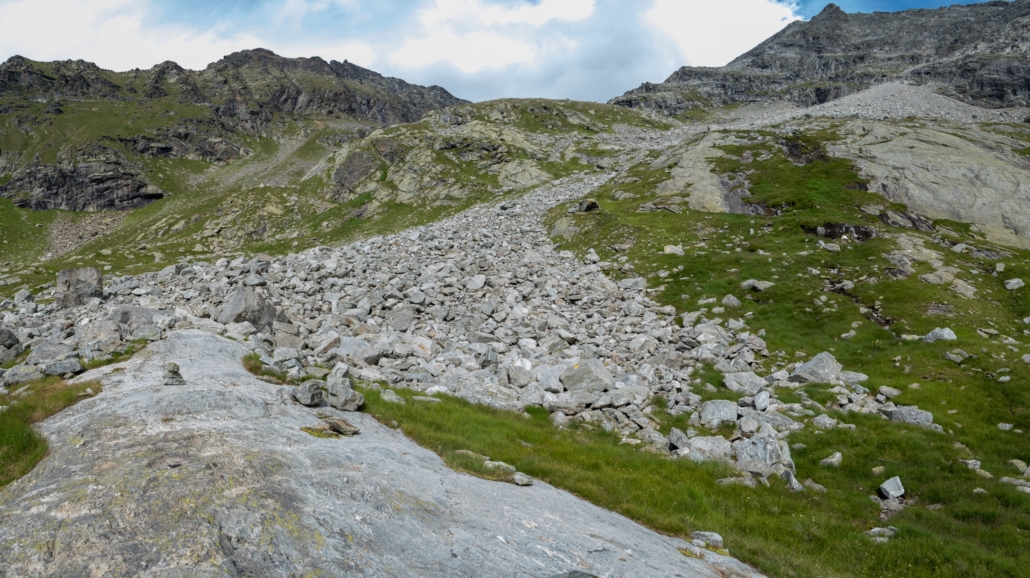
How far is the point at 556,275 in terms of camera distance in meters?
32.8

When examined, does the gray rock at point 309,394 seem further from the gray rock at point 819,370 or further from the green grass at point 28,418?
the gray rock at point 819,370

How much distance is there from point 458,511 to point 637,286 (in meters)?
25.5

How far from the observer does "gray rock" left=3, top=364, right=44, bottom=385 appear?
1267 centimetres

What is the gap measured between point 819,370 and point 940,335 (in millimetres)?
7335

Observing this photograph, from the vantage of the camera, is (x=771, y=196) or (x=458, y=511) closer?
(x=458, y=511)

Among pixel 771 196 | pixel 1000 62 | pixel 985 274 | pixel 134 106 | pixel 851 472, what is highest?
pixel 134 106

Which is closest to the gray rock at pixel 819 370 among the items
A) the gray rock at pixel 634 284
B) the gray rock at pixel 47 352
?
the gray rock at pixel 634 284

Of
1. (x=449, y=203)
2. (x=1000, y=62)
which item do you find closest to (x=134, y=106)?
(x=449, y=203)

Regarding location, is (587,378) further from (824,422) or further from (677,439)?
(824,422)

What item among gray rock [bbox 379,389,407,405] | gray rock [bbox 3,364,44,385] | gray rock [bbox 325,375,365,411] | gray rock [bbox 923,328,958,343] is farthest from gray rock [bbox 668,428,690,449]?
gray rock [bbox 3,364,44,385]

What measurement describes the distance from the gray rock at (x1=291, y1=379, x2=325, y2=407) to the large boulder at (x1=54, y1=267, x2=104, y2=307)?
24.5m

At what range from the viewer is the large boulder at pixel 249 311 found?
70.5 feet

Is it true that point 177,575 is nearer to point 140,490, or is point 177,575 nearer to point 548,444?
point 140,490

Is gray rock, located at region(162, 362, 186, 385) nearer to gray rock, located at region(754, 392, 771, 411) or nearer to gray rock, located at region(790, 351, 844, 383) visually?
gray rock, located at region(754, 392, 771, 411)
